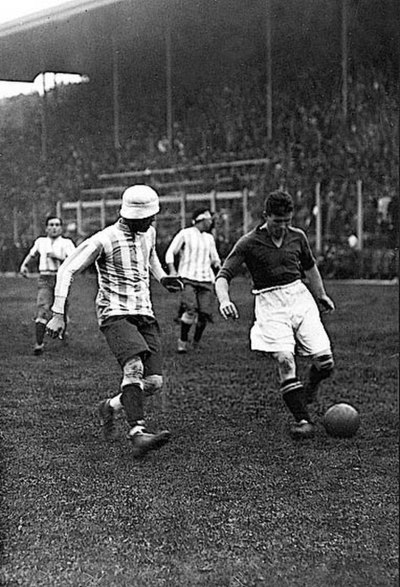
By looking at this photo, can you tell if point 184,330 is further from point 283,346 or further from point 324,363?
point 283,346

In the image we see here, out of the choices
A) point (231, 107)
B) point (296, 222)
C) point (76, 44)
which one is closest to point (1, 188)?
point (76, 44)

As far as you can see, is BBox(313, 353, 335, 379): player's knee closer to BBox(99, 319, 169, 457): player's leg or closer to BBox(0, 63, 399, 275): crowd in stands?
BBox(99, 319, 169, 457): player's leg

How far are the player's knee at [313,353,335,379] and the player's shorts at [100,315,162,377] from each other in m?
1.12

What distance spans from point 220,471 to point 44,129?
212 cm

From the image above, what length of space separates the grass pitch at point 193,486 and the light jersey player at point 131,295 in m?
0.36

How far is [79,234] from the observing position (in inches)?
441

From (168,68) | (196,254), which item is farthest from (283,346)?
(196,254)

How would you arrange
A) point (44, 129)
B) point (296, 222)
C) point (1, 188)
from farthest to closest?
point (296, 222) → point (44, 129) → point (1, 188)

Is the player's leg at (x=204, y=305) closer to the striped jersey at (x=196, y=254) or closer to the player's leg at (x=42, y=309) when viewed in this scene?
the striped jersey at (x=196, y=254)

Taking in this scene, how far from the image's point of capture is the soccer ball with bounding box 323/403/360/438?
6.15m

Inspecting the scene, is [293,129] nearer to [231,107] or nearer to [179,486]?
[231,107]

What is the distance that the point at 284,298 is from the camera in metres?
6.30

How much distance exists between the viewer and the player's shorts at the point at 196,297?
1062 centimetres

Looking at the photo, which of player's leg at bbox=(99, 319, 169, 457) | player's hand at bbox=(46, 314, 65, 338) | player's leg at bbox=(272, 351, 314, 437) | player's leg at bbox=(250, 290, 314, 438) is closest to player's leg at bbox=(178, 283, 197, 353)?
player's leg at bbox=(250, 290, 314, 438)
